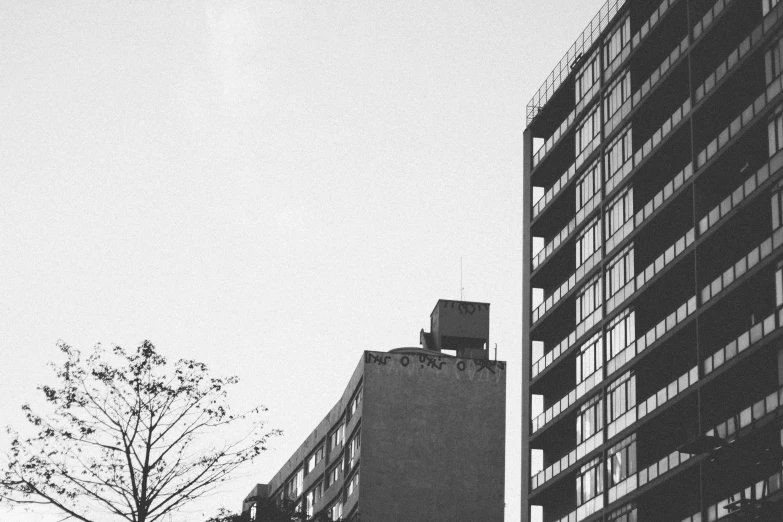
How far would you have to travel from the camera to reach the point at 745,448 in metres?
49.8

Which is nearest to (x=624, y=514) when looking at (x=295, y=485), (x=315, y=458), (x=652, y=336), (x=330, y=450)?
(x=652, y=336)

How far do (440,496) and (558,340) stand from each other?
17.9 m

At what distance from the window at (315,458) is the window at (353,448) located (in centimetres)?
1077

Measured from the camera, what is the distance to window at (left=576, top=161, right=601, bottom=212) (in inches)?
2672

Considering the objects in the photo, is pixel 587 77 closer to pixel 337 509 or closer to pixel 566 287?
pixel 566 287

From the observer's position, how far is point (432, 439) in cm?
8619

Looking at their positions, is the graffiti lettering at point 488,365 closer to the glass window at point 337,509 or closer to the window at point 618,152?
the glass window at point 337,509

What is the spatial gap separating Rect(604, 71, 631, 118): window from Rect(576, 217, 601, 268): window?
5.78m

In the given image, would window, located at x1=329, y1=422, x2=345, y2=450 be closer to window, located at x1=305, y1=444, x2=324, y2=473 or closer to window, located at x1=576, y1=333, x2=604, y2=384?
window, located at x1=305, y1=444, x2=324, y2=473

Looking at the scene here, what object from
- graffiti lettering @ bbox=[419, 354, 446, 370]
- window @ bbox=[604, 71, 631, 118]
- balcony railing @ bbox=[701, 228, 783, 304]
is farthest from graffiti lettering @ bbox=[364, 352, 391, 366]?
balcony railing @ bbox=[701, 228, 783, 304]

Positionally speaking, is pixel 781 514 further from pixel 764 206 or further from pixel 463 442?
pixel 463 442

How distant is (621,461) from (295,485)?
54663 millimetres

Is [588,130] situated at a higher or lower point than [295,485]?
higher

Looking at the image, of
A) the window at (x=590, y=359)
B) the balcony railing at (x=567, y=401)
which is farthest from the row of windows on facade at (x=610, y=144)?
the balcony railing at (x=567, y=401)
